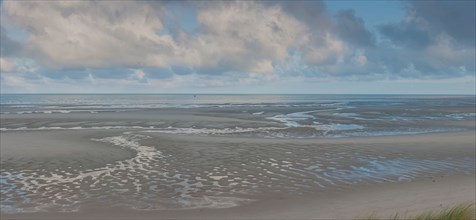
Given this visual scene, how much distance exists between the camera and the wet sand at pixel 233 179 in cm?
1141

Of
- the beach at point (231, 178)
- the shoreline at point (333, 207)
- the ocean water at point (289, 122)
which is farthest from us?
the ocean water at point (289, 122)

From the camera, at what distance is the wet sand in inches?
449

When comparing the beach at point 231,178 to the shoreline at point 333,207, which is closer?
the shoreline at point 333,207

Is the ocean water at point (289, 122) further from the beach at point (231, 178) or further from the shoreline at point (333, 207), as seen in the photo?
the shoreline at point (333, 207)

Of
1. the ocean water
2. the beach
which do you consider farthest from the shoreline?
the ocean water

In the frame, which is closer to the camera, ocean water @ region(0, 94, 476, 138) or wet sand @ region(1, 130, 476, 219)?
wet sand @ region(1, 130, 476, 219)

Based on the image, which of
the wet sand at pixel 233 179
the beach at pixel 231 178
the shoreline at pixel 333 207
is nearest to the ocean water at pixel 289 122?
the beach at pixel 231 178

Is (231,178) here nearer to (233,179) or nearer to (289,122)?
(233,179)

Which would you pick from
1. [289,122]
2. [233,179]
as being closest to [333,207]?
[233,179]

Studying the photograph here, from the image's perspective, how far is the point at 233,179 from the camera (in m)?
15.1

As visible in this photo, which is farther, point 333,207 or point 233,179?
point 233,179

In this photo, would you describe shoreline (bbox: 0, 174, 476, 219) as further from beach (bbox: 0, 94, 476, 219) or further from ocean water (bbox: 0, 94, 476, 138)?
ocean water (bbox: 0, 94, 476, 138)

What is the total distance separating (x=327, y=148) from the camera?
23.2m

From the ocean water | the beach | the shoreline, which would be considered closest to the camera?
the shoreline
